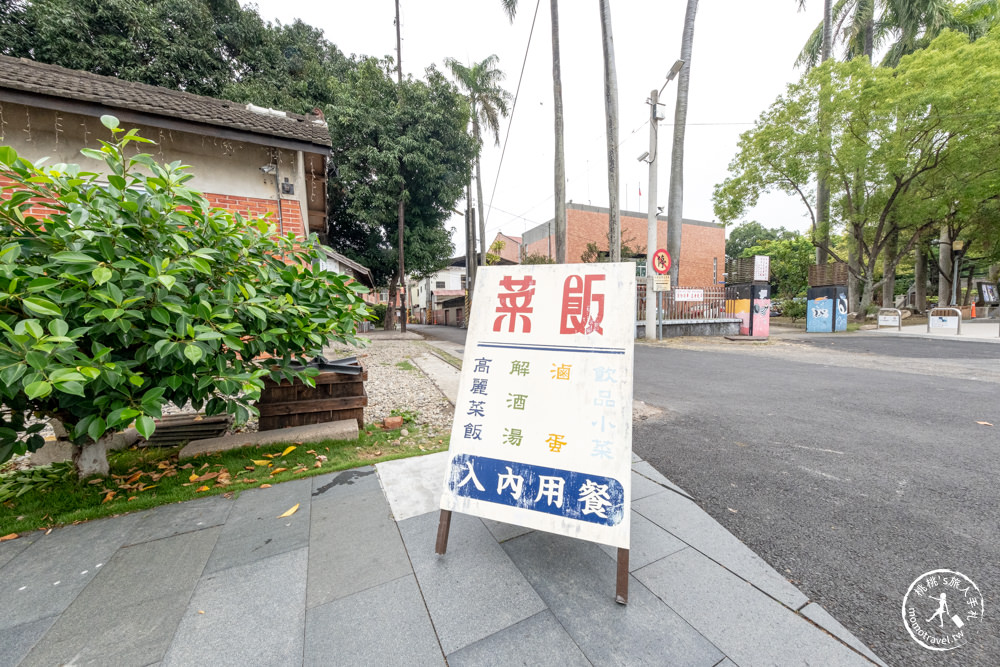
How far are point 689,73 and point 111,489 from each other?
691 inches

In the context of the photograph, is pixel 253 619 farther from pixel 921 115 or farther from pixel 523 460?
pixel 921 115

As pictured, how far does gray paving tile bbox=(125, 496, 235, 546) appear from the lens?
2.00 metres

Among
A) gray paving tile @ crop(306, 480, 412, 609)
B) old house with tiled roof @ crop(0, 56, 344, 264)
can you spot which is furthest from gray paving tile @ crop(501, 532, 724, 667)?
old house with tiled roof @ crop(0, 56, 344, 264)

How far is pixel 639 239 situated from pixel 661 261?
11.6 metres

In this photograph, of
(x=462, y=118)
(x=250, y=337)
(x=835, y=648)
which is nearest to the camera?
(x=835, y=648)

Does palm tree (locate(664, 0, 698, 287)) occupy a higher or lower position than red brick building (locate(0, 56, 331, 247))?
higher

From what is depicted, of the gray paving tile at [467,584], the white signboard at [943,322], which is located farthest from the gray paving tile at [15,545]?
the white signboard at [943,322]

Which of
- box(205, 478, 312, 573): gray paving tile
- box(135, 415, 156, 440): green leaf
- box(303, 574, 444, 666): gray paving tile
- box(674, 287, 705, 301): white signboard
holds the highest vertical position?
box(674, 287, 705, 301): white signboard

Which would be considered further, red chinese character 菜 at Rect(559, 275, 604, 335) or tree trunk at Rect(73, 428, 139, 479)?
tree trunk at Rect(73, 428, 139, 479)

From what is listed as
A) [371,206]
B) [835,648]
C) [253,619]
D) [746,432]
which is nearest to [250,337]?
[253,619]

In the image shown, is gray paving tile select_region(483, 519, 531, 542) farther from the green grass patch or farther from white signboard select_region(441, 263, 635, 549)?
the green grass patch

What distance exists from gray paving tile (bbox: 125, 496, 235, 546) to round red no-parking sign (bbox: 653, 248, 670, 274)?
39.5 ft

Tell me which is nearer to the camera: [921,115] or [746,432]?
[746,432]

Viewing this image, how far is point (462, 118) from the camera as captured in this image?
627 inches
